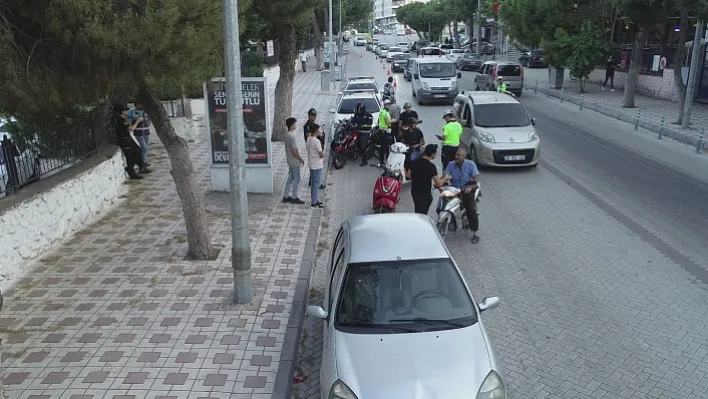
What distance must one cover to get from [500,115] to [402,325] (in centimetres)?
1083

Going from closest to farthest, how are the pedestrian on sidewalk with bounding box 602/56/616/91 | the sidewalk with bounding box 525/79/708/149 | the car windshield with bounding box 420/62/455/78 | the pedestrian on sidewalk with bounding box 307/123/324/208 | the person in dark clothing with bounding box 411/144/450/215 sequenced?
the person in dark clothing with bounding box 411/144/450/215
the pedestrian on sidewalk with bounding box 307/123/324/208
the sidewalk with bounding box 525/79/708/149
the car windshield with bounding box 420/62/455/78
the pedestrian on sidewalk with bounding box 602/56/616/91

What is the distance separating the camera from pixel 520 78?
31031 millimetres

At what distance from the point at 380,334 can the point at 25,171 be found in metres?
6.79

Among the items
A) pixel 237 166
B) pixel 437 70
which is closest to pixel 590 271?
pixel 237 166

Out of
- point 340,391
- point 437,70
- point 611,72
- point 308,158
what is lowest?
point 340,391

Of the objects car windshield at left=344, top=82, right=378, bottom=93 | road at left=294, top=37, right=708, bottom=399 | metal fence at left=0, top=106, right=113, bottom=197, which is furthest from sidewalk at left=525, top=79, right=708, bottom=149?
metal fence at left=0, top=106, right=113, bottom=197

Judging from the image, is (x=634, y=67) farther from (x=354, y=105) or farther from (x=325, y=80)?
(x=325, y=80)

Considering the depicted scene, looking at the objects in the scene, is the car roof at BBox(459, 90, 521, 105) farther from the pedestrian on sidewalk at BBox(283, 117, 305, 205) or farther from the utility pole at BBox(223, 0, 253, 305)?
the utility pole at BBox(223, 0, 253, 305)

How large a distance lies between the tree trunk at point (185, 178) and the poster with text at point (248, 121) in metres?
2.98

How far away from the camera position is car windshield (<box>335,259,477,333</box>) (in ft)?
17.5

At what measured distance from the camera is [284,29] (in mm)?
Result: 16562

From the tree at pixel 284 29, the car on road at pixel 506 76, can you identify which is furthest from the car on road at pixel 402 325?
the car on road at pixel 506 76

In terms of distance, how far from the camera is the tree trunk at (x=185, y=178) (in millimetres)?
8438

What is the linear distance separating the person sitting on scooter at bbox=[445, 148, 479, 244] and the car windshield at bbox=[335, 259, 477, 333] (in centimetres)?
426
